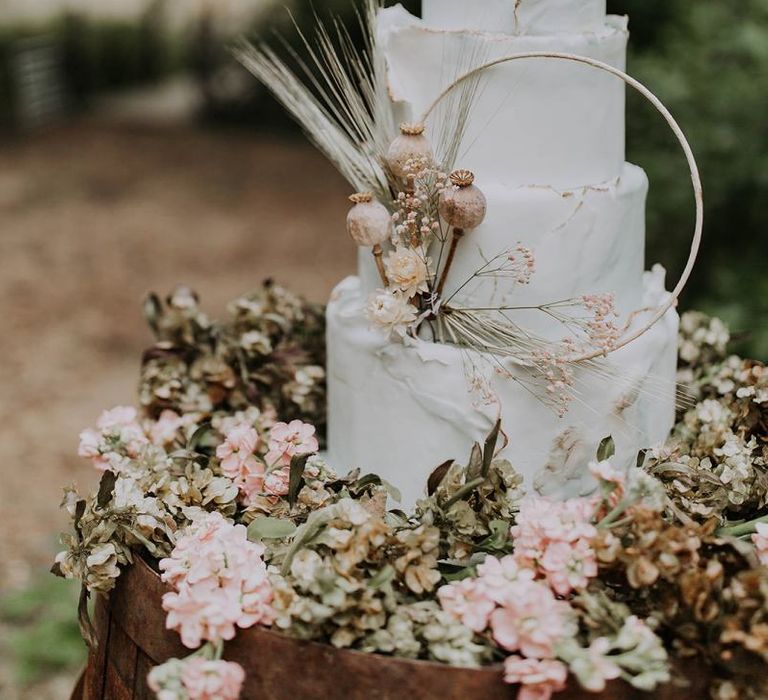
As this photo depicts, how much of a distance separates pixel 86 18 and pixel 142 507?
1021cm

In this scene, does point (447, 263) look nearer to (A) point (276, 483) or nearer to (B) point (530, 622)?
(A) point (276, 483)

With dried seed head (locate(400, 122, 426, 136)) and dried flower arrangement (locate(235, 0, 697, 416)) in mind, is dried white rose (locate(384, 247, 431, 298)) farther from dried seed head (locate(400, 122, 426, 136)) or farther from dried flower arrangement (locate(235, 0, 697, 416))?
dried seed head (locate(400, 122, 426, 136))

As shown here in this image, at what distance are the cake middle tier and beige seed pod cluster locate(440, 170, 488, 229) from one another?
0.05m

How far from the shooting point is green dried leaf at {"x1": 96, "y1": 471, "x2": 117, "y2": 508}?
1143mm

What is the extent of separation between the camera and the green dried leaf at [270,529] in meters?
1.13

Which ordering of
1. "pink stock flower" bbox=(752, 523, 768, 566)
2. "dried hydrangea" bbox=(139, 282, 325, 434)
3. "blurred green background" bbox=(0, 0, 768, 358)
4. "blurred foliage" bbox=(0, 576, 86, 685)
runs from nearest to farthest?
"pink stock flower" bbox=(752, 523, 768, 566) → "dried hydrangea" bbox=(139, 282, 325, 434) → "blurred foliage" bbox=(0, 576, 86, 685) → "blurred green background" bbox=(0, 0, 768, 358)

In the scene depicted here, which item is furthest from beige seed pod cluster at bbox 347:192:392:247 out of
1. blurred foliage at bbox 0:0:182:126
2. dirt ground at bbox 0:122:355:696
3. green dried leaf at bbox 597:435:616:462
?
blurred foliage at bbox 0:0:182:126

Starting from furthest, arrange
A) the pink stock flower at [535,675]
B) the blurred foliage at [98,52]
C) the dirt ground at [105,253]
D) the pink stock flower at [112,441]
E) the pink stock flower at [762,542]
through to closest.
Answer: the blurred foliage at [98,52] → the dirt ground at [105,253] → the pink stock flower at [112,441] → the pink stock flower at [762,542] → the pink stock flower at [535,675]

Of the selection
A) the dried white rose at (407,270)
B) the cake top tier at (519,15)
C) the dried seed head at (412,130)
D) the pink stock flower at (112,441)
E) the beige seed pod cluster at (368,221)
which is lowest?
the pink stock flower at (112,441)

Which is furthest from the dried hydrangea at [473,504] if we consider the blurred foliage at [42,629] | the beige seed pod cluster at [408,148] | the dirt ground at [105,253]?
the dirt ground at [105,253]

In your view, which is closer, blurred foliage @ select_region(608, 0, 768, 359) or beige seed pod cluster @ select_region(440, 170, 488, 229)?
beige seed pod cluster @ select_region(440, 170, 488, 229)

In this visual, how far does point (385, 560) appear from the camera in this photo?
1055mm

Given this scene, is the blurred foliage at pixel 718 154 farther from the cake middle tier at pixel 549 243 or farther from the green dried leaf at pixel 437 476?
the green dried leaf at pixel 437 476

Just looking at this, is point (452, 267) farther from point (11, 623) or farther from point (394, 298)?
point (11, 623)
